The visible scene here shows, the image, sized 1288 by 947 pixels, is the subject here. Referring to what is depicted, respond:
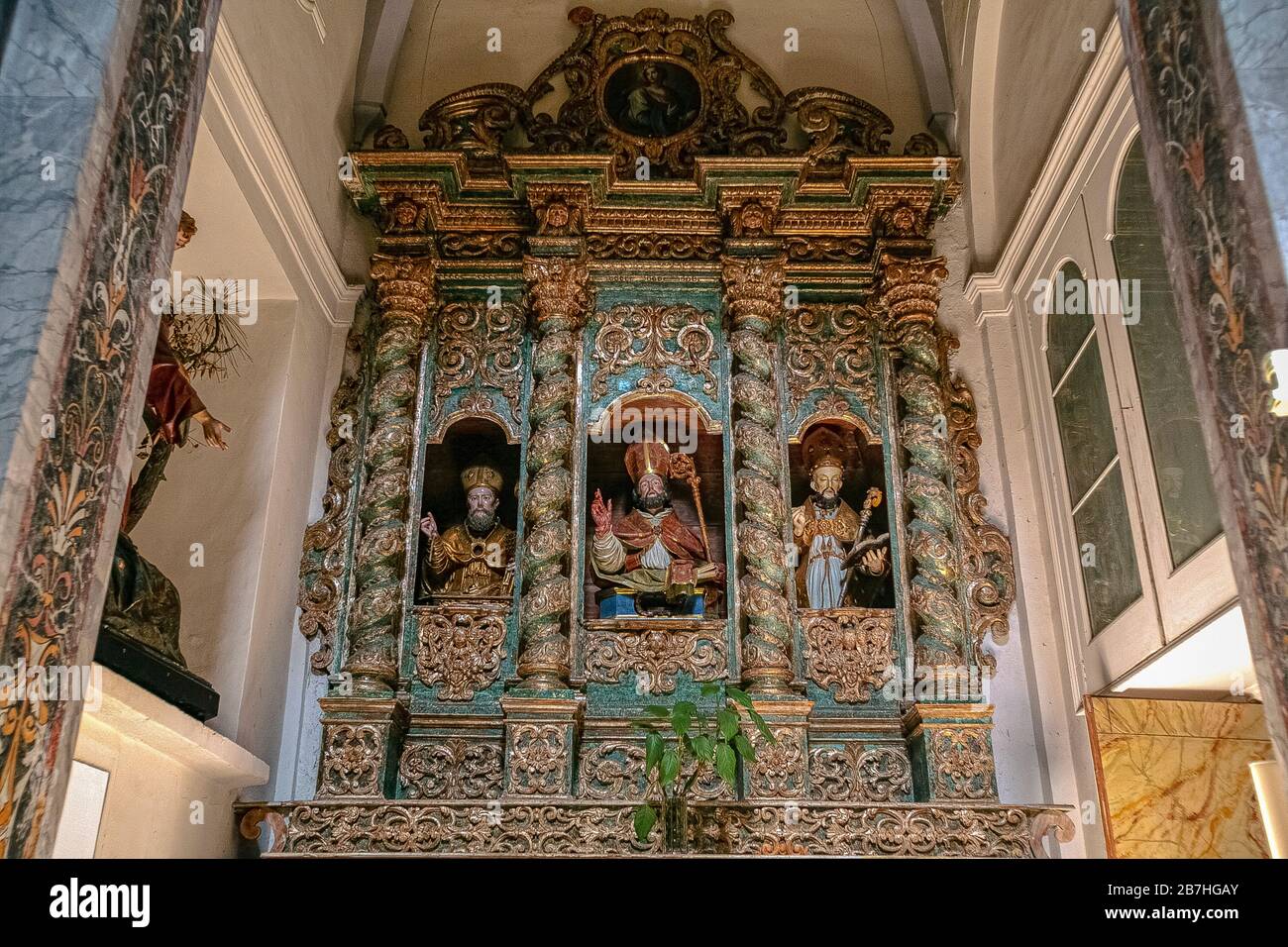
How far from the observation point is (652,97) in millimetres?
8031

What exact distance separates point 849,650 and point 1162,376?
2.19 metres

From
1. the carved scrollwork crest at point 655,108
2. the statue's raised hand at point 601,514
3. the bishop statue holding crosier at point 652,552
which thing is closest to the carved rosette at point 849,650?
the bishop statue holding crosier at point 652,552

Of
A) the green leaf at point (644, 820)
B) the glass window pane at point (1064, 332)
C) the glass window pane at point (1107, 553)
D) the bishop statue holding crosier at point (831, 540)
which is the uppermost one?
the glass window pane at point (1064, 332)

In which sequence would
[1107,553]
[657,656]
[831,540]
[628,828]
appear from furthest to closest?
[831,540] < [657,656] < [1107,553] < [628,828]

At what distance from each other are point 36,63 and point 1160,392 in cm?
464

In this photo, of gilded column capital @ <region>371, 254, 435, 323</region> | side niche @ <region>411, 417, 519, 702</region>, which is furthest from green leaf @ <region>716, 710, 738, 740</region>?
gilded column capital @ <region>371, 254, 435, 323</region>

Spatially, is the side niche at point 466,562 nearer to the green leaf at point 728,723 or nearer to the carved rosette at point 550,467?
the carved rosette at point 550,467

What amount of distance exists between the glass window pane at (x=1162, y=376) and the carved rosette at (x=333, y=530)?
424 cm

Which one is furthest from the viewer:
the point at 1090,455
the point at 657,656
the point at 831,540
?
the point at 831,540

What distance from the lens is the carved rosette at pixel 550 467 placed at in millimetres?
6555

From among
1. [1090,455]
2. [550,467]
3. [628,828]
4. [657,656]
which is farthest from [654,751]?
[1090,455]

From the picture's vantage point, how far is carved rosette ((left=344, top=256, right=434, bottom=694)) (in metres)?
6.56

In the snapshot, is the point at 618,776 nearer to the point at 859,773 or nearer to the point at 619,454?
the point at 859,773
